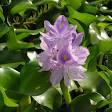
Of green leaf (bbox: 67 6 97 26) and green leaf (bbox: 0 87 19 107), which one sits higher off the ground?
green leaf (bbox: 0 87 19 107)

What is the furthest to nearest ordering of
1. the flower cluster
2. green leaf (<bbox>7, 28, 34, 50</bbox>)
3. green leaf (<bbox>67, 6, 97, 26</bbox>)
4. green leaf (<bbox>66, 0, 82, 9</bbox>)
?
green leaf (<bbox>66, 0, 82, 9</bbox>), green leaf (<bbox>67, 6, 97, 26</bbox>), green leaf (<bbox>7, 28, 34, 50</bbox>), the flower cluster

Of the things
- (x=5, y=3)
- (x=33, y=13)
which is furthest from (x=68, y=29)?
(x=5, y=3)

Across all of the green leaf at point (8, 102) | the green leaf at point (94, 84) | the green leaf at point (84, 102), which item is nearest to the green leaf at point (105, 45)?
the green leaf at point (94, 84)

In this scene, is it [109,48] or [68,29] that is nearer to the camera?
[68,29]

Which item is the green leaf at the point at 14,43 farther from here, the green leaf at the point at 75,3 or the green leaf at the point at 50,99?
the green leaf at the point at 75,3

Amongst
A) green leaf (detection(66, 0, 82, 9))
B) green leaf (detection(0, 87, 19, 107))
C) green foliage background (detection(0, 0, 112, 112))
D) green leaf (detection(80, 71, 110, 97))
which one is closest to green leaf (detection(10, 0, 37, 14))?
green foliage background (detection(0, 0, 112, 112))

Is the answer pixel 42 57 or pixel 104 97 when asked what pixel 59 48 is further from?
pixel 104 97

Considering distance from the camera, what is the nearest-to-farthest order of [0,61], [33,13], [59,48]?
[59,48] < [0,61] < [33,13]

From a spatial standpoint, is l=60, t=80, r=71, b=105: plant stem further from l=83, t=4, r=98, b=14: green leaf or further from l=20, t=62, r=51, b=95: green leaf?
l=83, t=4, r=98, b=14: green leaf

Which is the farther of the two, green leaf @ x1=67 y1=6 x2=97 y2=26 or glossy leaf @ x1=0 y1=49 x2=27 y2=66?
green leaf @ x1=67 y1=6 x2=97 y2=26
